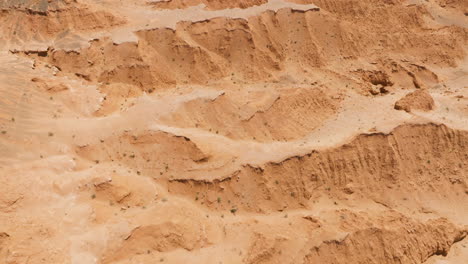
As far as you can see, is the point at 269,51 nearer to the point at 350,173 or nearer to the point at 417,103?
the point at 417,103

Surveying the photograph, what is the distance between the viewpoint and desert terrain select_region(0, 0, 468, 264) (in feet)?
54.9

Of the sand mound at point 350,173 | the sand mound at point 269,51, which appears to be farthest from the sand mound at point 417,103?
the sand mound at point 269,51

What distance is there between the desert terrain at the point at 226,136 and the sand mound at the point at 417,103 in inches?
3.4

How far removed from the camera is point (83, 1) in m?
29.5

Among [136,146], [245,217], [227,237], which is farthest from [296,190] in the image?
[136,146]

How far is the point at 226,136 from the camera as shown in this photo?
22438 mm

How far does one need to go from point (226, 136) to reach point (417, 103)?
1130 centimetres

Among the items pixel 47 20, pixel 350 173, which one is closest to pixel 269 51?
pixel 350 173

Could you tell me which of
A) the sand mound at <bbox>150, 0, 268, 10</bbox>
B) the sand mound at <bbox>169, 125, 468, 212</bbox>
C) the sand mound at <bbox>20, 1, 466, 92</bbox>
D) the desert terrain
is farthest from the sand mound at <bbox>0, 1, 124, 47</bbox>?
the sand mound at <bbox>169, 125, 468, 212</bbox>

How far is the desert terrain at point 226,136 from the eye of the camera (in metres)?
16.7

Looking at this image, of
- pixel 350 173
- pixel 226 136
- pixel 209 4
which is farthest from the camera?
pixel 209 4

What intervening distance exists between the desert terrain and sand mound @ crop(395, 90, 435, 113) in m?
0.09

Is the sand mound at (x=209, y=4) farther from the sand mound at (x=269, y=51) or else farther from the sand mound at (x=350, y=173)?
the sand mound at (x=350, y=173)

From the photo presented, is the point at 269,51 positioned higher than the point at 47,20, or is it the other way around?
the point at 47,20
